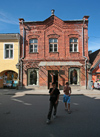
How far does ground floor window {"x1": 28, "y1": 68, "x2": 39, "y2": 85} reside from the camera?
48.9 ft

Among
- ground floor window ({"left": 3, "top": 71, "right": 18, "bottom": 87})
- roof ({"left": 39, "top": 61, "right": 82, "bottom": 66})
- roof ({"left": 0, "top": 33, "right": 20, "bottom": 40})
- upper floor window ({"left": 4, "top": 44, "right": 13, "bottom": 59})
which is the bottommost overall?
ground floor window ({"left": 3, "top": 71, "right": 18, "bottom": 87})

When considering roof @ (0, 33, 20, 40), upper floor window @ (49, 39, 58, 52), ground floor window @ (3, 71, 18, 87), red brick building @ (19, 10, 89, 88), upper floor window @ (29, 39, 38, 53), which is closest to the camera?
red brick building @ (19, 10, 89, 88)

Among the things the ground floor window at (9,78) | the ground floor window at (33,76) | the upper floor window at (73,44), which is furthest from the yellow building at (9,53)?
the upper floor window at (73,44)

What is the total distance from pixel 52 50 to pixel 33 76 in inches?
166

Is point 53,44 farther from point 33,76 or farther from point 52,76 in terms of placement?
point 33,76

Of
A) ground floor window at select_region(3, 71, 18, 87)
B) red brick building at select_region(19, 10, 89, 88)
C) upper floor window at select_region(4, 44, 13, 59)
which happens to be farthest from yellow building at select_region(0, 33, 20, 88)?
red brick building at select_region(19, 10, 89, 88)

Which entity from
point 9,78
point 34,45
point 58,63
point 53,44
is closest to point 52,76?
point 58,63

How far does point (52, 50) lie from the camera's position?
49.5ft

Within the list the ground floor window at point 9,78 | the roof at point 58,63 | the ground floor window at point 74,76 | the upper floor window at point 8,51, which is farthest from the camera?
the ground floor window at point 9,78

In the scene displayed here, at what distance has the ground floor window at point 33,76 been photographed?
48.9ft

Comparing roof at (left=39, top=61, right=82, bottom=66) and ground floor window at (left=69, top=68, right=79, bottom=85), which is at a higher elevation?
roof at (left=39, top=61, right=82, bottom=66)

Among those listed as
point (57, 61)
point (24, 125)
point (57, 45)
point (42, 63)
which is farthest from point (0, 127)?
point (57, 45)

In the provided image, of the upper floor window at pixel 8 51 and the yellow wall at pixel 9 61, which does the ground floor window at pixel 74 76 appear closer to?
the yellow wall at pixel 9 61

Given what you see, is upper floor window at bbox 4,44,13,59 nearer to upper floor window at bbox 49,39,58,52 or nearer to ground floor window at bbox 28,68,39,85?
ground floor window at bbox 28,68,39,85
